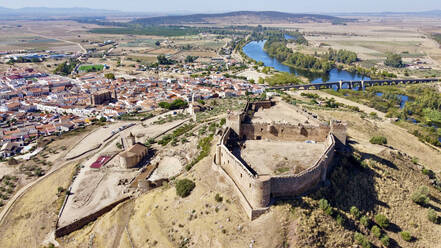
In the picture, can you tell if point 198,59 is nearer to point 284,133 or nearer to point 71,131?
point 71,131

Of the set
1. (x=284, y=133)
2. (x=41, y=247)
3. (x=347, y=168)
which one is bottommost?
(x=41, y=247)

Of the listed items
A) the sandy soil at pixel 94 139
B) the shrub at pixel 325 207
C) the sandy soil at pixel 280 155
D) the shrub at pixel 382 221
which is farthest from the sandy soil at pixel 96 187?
the shrub at pixel 382 221

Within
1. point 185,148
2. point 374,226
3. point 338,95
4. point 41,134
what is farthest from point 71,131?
point 338,95

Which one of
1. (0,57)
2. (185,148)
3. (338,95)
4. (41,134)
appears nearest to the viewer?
(185,148)

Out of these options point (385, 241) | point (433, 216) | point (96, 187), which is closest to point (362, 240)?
point (385, 241)

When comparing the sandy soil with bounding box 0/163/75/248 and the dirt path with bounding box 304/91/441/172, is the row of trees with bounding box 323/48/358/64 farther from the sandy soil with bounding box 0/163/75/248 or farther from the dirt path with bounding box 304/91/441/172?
the sandy soil with bounding box 0/163/75/248

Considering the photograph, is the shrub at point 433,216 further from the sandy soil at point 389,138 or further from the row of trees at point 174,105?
the row of trees at point 174,105

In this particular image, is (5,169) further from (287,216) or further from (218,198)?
(287,216)

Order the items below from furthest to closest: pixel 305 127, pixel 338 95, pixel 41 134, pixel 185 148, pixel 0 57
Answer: pixel 0 57, pixel 338 95, pixel 41 134, pixel 185 148, pixel 305 127
